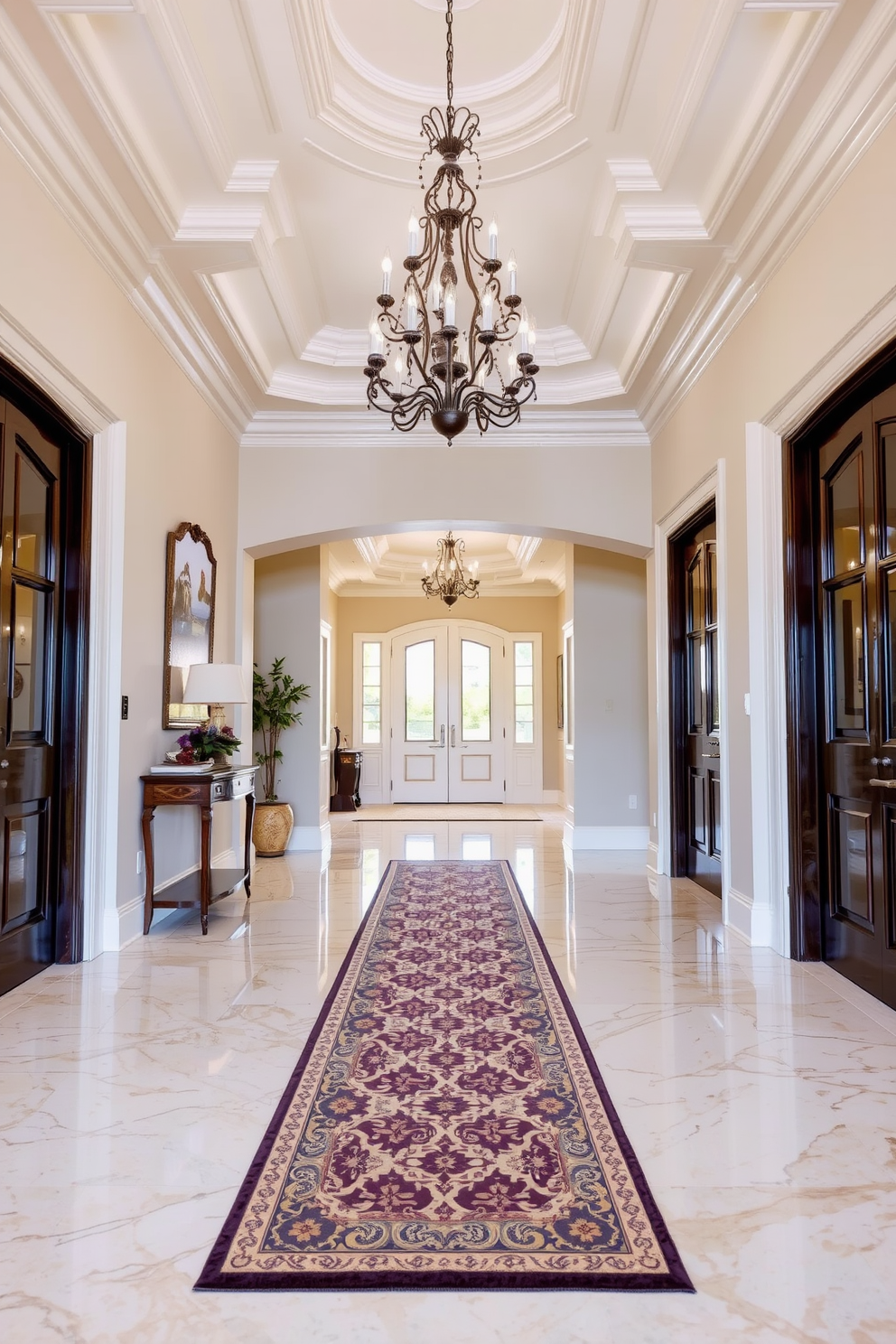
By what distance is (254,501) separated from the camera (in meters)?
6.65

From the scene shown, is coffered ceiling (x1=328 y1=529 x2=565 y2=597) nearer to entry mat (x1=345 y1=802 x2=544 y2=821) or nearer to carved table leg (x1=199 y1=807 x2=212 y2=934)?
entry mat (x1=345 y1=802 x2=544 y2=821)

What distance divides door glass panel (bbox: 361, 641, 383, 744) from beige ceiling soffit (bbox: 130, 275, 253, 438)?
242 inches

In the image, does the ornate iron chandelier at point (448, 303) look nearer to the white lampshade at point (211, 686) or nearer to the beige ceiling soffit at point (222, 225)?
the beige ceiling soffit at point (222, 225)

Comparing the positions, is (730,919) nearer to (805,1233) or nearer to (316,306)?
(805,1233)

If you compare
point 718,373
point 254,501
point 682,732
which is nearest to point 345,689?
point 254,501

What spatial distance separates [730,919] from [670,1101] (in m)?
2.31

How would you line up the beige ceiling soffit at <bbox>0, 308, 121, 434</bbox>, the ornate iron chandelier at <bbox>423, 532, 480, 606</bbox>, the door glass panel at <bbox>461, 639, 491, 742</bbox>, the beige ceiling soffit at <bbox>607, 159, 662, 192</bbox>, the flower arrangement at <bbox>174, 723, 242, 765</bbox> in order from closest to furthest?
the beige ceiling soffit at <bbox>0, 308, 121, 434</bbox> → the beige ceiling soffit at <bbox>607, 159, 662, 192</bbox> → the flower arrangement at <bbox>174, 723, 242, 765</bbox> → the ornate iron chandelier at <bbox>423, 532, 480, 606</bbox> → the door glass panel at <bbox>461, 639, 491, 742</bbox>

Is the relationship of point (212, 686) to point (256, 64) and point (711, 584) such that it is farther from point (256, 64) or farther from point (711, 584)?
point (711, 584)

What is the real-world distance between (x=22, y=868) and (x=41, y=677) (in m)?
0.84

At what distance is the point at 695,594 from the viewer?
586 cm

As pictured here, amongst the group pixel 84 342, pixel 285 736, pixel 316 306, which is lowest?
pixel 285 736

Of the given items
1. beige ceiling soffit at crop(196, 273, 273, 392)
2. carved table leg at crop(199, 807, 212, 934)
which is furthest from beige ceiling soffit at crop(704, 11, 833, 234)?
carved table leg at crop(199, 807, 212, 934)

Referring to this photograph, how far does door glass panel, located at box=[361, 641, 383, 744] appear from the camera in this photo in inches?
486

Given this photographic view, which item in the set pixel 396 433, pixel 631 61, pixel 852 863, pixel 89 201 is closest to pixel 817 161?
pixel 631 61
